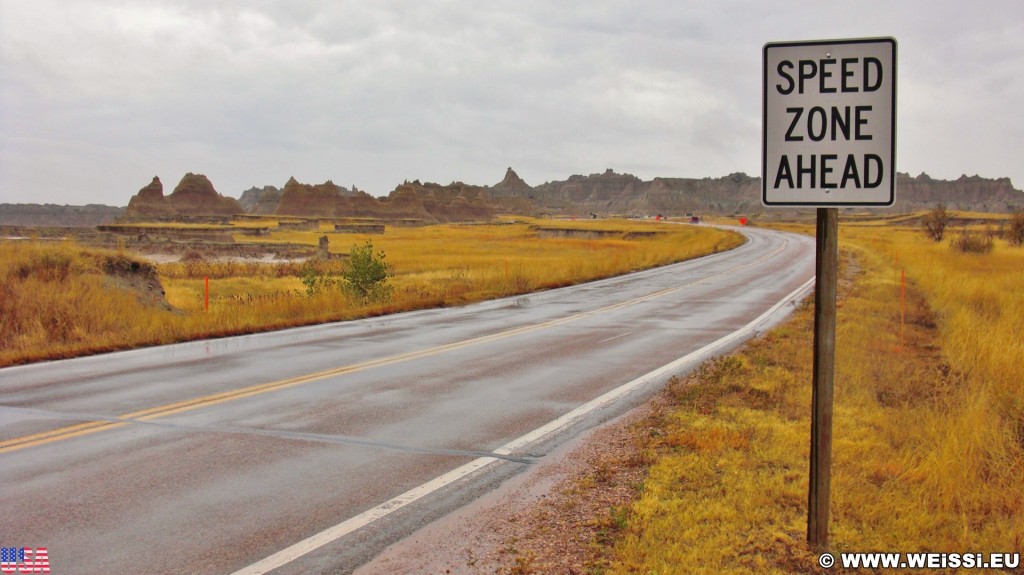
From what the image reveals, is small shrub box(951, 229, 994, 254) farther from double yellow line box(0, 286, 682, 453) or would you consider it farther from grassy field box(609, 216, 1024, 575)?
double yellow line box(0, 286, 682, 453)

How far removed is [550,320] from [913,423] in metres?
10.1

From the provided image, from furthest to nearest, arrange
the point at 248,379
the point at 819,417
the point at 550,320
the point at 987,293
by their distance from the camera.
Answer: the point at 987,293 < the point at 550,320 < the point at 248,379 < the point at 819,417

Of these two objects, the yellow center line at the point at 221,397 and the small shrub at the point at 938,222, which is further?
the small shrub at the point at 938,222

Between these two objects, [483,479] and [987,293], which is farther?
[987,293]

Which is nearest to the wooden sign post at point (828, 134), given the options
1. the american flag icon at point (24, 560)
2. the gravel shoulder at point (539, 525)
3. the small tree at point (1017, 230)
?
the gravel shoulder at point (539, 525)

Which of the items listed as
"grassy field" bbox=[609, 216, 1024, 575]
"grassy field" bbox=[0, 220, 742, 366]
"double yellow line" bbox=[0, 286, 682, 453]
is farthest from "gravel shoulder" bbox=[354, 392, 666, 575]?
"grassy field" bbox=[0, 220, 742, 366]

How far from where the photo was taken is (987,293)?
19250 mm

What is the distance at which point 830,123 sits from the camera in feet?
13.0

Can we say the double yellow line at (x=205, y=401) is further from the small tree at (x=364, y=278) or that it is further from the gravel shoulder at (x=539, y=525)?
the small tree at (x=364, y=278)

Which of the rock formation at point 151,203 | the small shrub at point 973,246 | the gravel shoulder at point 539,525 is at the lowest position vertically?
the gravel shoulder at point 539,525

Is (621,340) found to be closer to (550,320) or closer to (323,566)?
(550,320)

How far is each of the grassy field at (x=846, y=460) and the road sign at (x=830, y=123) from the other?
2097 mm

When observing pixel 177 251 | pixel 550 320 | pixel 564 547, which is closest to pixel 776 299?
pixel 550 320

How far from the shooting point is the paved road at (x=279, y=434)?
15.5ft
